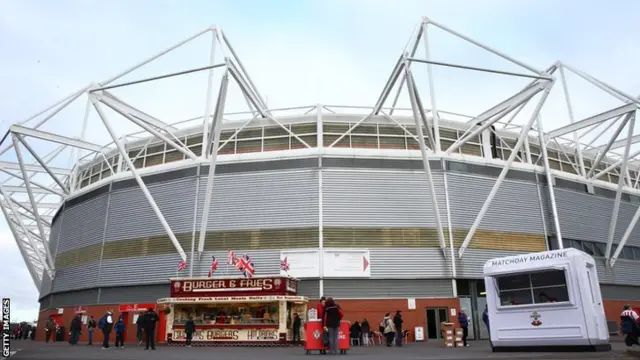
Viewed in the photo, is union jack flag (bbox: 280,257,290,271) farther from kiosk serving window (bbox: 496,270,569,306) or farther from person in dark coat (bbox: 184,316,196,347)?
kiosk serving window (bbox: 496,270,569,306)

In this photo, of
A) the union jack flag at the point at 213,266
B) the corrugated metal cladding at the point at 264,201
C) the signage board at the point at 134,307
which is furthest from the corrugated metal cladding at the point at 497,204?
the signage board at the point at 134,307

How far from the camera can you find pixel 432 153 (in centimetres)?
3184

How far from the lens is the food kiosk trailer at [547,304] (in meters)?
14.1

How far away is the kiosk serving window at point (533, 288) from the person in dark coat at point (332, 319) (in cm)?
546

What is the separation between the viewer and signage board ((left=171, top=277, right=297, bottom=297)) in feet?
82.0

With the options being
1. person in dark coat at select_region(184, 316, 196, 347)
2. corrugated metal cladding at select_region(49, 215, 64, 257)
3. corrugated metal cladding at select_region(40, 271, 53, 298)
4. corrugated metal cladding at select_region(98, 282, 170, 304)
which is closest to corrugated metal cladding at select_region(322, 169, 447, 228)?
person in dark coat at select_region(184, 316, 196, 347)

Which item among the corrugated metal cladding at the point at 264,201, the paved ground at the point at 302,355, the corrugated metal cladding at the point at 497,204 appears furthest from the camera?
the corrugated metal cladding at the point at 497,204

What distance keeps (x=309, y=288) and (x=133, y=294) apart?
Result: 1170 cm

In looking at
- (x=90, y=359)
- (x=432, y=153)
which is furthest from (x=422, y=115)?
(x=90, y=359)

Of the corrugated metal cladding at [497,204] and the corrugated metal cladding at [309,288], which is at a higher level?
the corrugated metal cladding at [497,204]

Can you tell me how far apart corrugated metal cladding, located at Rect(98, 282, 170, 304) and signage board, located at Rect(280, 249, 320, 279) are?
7.99 m

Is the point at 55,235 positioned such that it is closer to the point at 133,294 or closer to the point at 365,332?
the point at 133,294

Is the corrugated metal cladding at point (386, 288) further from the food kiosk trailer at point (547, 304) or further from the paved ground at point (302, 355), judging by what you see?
the food kiosk trailer at point (547, 304)

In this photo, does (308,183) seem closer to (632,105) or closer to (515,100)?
(515,100)
